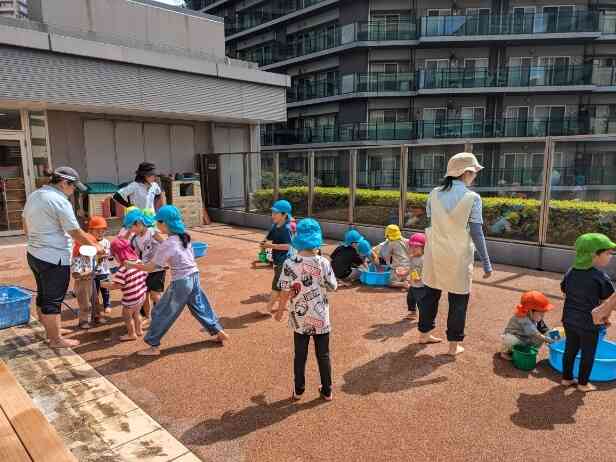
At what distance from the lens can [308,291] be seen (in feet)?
11.2

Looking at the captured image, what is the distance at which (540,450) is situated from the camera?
9.52 ft

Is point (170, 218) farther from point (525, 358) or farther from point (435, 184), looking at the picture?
point (435, 184)

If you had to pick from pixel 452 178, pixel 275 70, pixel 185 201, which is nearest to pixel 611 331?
pixel 452 178

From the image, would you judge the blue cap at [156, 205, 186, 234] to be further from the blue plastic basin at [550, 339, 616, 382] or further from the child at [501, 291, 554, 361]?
the blue plastic basin at [550, 339, 616, 382]

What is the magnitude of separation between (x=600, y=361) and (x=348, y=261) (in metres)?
3.96

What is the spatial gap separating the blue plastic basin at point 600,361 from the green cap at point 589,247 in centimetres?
90

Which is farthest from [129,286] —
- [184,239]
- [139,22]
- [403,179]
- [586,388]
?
[139,22]

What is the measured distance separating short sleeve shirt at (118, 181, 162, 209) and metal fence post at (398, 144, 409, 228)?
5715mm

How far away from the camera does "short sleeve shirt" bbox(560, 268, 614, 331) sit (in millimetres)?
3443

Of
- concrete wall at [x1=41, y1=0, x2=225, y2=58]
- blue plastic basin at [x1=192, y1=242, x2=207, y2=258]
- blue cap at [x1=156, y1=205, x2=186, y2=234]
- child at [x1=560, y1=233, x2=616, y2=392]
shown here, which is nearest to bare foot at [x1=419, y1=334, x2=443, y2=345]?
child at [x1=560, y1=233, x2=616, y2=392]

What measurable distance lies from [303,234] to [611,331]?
415 centimetres

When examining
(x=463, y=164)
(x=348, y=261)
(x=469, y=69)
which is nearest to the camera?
(x=463, y=164)

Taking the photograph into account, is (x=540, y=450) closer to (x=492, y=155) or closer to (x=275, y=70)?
(x=492, y=155)

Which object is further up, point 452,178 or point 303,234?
A: point 452,178
